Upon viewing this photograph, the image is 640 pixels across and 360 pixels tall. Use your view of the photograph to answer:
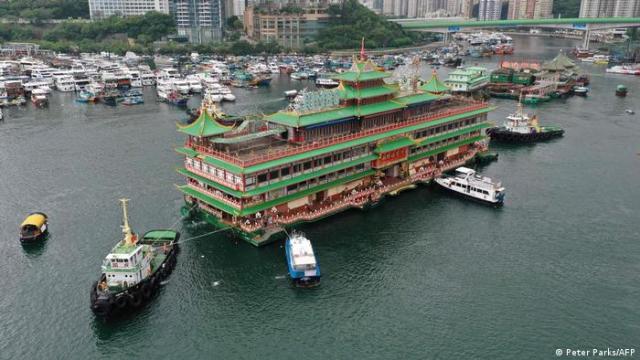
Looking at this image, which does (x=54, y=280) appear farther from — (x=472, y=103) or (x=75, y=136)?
(x=472, y=103)

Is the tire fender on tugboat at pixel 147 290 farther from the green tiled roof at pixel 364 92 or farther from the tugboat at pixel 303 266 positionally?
the green tiled roof at pixel 364 92

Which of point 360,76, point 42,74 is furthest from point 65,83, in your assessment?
point 360,76

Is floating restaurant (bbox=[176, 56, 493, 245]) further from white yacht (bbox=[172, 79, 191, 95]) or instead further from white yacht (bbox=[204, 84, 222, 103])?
white yacht (bbox=[172, 79, 191, 95])

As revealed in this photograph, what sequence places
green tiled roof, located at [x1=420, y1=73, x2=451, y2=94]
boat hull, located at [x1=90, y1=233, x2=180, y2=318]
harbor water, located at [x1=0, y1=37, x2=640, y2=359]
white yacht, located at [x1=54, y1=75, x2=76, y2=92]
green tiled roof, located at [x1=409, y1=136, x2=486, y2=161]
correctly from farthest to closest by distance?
white yacht, located at [x1=54, y1=75, x2=76, y2=92], green tiled roof, located at [x1=420, y1=73, x2=451, y2=94], green tiled roof, located at [x1=409, y1=136, x2=486, y2=161], boat hull, located at [x1=90, y1=233, x2=180, y2=318], harbor water, located at [x1=0, y1=37, x2=640, y2=359]

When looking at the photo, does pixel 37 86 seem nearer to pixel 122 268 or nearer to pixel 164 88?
pixel 164 88

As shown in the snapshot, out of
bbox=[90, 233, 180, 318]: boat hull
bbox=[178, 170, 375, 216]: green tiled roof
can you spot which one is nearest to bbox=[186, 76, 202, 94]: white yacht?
bbox=[178, 170, 375, 216]: green tiled roof
